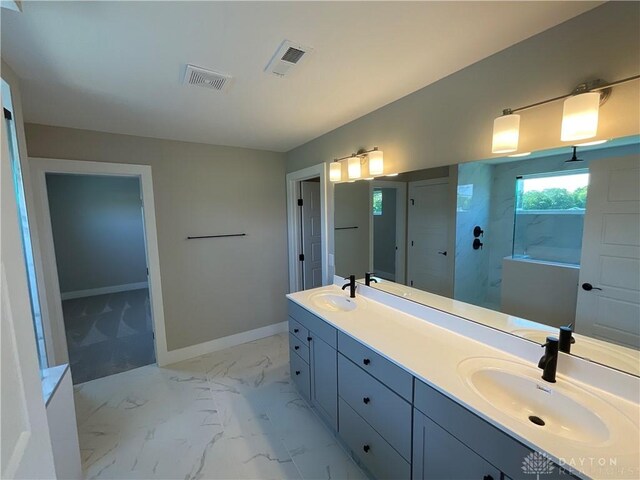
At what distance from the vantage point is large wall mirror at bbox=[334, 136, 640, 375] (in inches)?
44.0

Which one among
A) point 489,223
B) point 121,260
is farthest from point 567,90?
point 121,260

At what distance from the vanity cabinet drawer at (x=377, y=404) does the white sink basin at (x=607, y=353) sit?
753 millimetres

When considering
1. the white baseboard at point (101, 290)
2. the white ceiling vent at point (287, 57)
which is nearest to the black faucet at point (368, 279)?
the white ceiling vent at point (287, 57)

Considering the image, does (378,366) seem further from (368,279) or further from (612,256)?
(612,256)

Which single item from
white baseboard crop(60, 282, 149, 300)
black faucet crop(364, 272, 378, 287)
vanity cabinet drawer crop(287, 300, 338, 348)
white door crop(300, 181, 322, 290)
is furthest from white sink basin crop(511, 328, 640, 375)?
white baseboard crop(60, 282, 149, 300)

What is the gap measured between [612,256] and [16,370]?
6.43ft

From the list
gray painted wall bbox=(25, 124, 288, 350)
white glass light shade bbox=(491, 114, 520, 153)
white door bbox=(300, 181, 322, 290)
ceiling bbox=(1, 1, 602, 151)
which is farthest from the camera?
white door bbox=(300, 181, 322, 290)

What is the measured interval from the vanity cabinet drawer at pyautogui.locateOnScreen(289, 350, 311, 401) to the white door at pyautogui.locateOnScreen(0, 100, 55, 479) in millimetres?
1691

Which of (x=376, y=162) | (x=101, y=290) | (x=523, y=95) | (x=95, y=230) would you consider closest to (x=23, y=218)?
(x=376, y=162)

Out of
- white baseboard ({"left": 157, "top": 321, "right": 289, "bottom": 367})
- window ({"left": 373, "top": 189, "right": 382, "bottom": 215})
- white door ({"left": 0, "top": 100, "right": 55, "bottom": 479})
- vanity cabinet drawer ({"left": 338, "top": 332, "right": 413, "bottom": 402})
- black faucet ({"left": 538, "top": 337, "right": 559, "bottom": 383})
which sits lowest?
white baseboard ({"left": 157, "top": 321, "right": 289, "bottom": 367})

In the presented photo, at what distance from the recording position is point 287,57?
1386 millimetres

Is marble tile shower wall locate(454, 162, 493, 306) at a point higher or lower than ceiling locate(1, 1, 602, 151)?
lower

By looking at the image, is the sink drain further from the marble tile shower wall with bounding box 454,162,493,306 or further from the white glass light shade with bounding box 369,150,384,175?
the white glass light shade with bounding box 369,150,384,175

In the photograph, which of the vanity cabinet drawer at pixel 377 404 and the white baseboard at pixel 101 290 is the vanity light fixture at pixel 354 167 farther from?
the white baseboard at pixel 101 290
